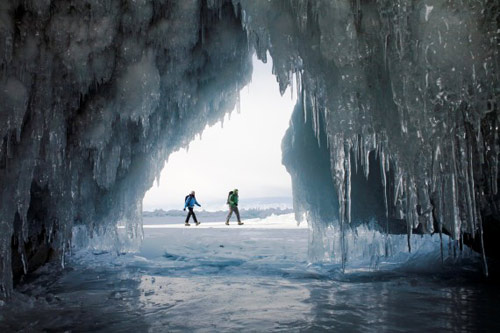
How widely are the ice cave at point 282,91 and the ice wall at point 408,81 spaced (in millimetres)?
12

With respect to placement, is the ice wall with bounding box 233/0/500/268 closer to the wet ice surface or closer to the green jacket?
the wet ice surface

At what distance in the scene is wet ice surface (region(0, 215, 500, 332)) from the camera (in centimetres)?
311

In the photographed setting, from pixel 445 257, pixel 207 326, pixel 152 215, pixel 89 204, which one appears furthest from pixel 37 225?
pixel 152 215

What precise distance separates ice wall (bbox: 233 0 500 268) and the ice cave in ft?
0.04

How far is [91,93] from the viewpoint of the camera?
5.05 metres

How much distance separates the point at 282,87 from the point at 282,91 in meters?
0.05

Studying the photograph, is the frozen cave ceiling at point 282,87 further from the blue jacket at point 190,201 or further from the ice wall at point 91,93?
the blue jacket at point 190,201

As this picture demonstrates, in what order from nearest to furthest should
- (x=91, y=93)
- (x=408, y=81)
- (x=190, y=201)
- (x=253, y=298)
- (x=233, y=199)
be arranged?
1. (x=408, y=81)
2. (x=253, y=298)
3. (x=91, y=93)
4. (x=233, y=199)
5. (x=190, y=201)

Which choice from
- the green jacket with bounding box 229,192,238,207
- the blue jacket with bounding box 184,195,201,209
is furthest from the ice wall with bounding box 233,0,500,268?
the blue jacket with bounding box 184,195,201,209

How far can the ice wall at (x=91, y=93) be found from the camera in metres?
3.95

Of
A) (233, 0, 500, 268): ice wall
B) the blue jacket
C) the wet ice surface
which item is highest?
(233, 0, 500, 268): ice wall

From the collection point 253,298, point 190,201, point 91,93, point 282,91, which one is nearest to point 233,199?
point 190,201

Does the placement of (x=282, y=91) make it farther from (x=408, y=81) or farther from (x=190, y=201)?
(x=190, y=201)

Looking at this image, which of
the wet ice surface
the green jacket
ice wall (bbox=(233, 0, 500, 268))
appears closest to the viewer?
ice wall (bbox=(233, 0, 500, 268))
